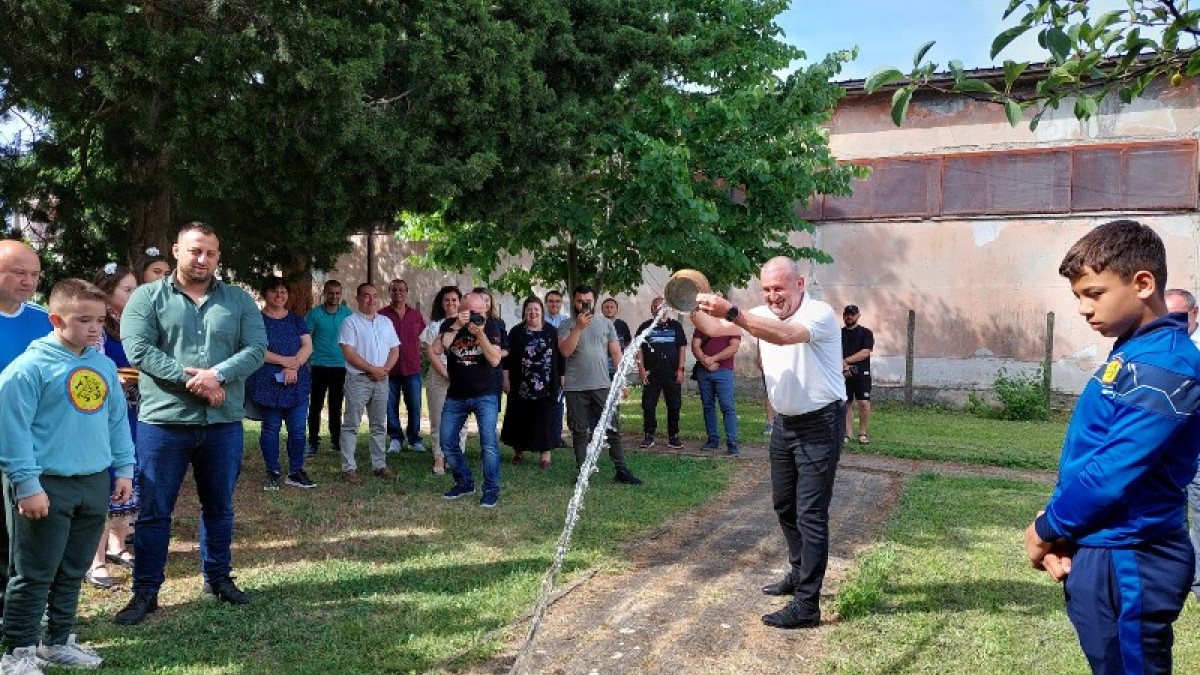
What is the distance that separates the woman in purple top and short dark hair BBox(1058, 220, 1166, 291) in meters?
7.36

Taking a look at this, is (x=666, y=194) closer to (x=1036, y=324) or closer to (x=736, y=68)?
(x=736, y=68)

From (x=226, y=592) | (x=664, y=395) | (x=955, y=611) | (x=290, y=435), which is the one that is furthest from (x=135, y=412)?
(x=664, y=395)

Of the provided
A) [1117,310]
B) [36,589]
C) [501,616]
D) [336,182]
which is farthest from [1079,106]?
[336,182]

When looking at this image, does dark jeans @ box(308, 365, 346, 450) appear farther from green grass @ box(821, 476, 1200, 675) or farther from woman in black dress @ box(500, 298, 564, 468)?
green grass @ box(821, 476, 1200, 675)

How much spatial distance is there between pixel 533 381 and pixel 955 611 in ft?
18.1

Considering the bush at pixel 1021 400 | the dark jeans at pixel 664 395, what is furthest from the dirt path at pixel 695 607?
the bush at pixel 1021 400

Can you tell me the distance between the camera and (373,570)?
20.8ft

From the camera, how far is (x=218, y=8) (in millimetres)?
7598

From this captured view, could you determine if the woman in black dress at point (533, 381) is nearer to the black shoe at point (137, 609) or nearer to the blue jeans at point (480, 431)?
the blue jeans at point (480, 431)

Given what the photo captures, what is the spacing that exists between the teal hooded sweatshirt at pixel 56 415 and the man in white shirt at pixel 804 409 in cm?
304

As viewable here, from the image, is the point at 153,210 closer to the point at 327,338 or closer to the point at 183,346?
the point at 327,338

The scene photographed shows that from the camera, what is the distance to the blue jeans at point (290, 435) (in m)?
9.20

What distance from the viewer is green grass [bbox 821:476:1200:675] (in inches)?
193

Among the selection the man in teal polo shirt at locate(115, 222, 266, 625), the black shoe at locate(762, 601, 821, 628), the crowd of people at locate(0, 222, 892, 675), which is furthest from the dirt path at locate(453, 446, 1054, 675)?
the man in teal polo shirt at locate(115, 222, 266, 625)
